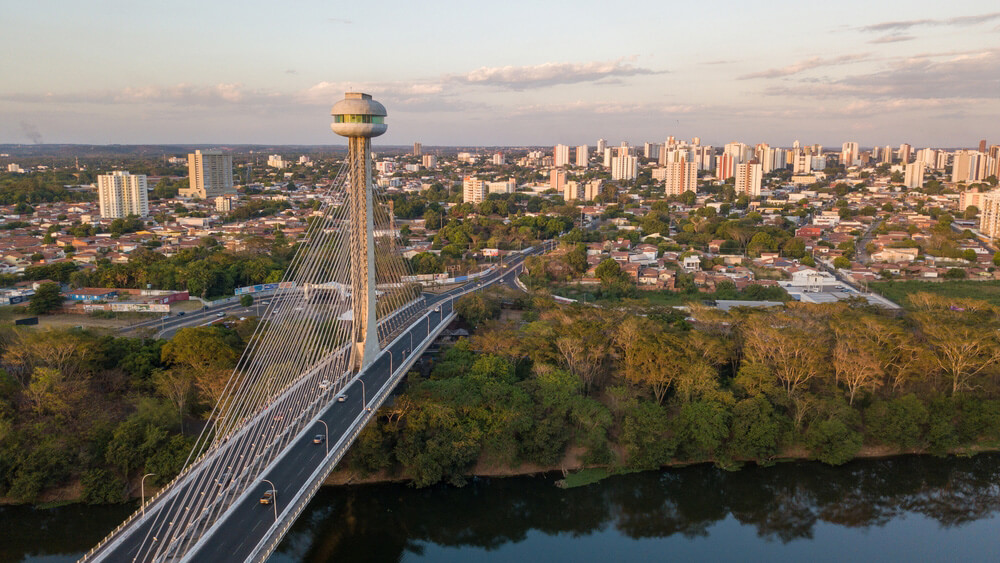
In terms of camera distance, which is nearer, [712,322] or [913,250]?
[712,322]

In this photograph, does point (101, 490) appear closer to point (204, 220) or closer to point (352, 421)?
point (352, 421)

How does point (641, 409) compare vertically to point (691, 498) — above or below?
above

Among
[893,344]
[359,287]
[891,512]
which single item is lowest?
[891,512]

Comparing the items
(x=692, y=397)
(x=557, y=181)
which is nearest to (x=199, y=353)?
(x=692, y=397)

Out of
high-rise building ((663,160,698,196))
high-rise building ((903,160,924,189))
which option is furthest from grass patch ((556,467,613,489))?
high-rise building ((903,160,924,189))

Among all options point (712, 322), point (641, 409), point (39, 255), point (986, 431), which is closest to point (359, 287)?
point (641, 409)

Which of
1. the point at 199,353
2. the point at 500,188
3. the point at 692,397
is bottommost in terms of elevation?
the point at 692,397

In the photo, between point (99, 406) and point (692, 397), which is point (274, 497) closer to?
point (99, 406)
